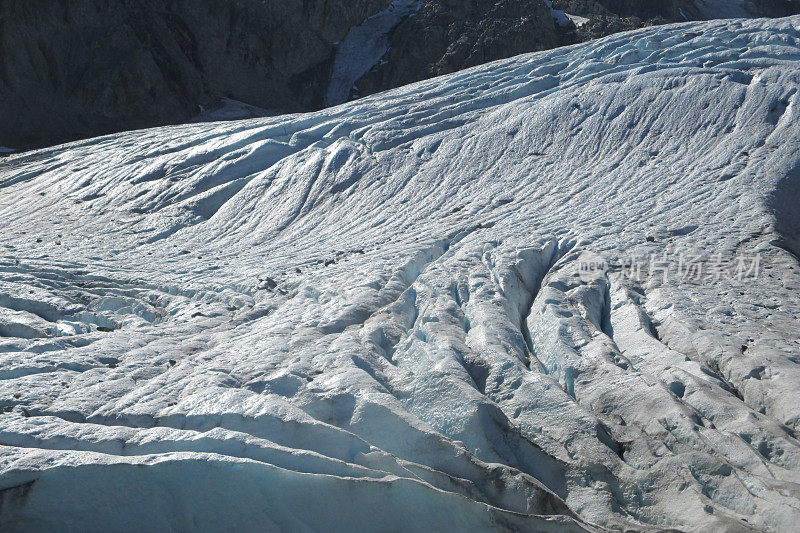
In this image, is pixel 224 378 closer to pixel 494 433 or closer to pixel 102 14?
pixel 494 433

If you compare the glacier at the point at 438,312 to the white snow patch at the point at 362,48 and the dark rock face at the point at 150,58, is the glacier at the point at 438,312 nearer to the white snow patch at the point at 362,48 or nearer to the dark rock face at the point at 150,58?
the dark rock face at the point at 150,58

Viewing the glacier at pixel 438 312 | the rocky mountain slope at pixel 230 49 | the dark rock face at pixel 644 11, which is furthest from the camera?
the dark rock face at pixel 644 11

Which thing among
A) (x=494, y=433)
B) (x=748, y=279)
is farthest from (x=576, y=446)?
(x=748, y=279)

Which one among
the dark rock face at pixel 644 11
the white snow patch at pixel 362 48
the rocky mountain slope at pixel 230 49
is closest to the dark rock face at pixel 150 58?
the rocky mountain slope at pixel 230 49

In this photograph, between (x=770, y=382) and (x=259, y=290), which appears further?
(x=259, y=290)

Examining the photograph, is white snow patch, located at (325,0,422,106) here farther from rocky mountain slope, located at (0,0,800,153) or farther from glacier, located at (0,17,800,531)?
glacier, located at (0,17,800,531)

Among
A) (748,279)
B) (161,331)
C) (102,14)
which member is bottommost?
(161,331)

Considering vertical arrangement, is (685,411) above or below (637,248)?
below

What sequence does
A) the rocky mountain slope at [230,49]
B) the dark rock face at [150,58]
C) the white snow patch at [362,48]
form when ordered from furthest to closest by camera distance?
1. the white snow patch at [362,48]
2. the rocky mountain slope at [230,49]
3. the dark rock face at [150,58]
